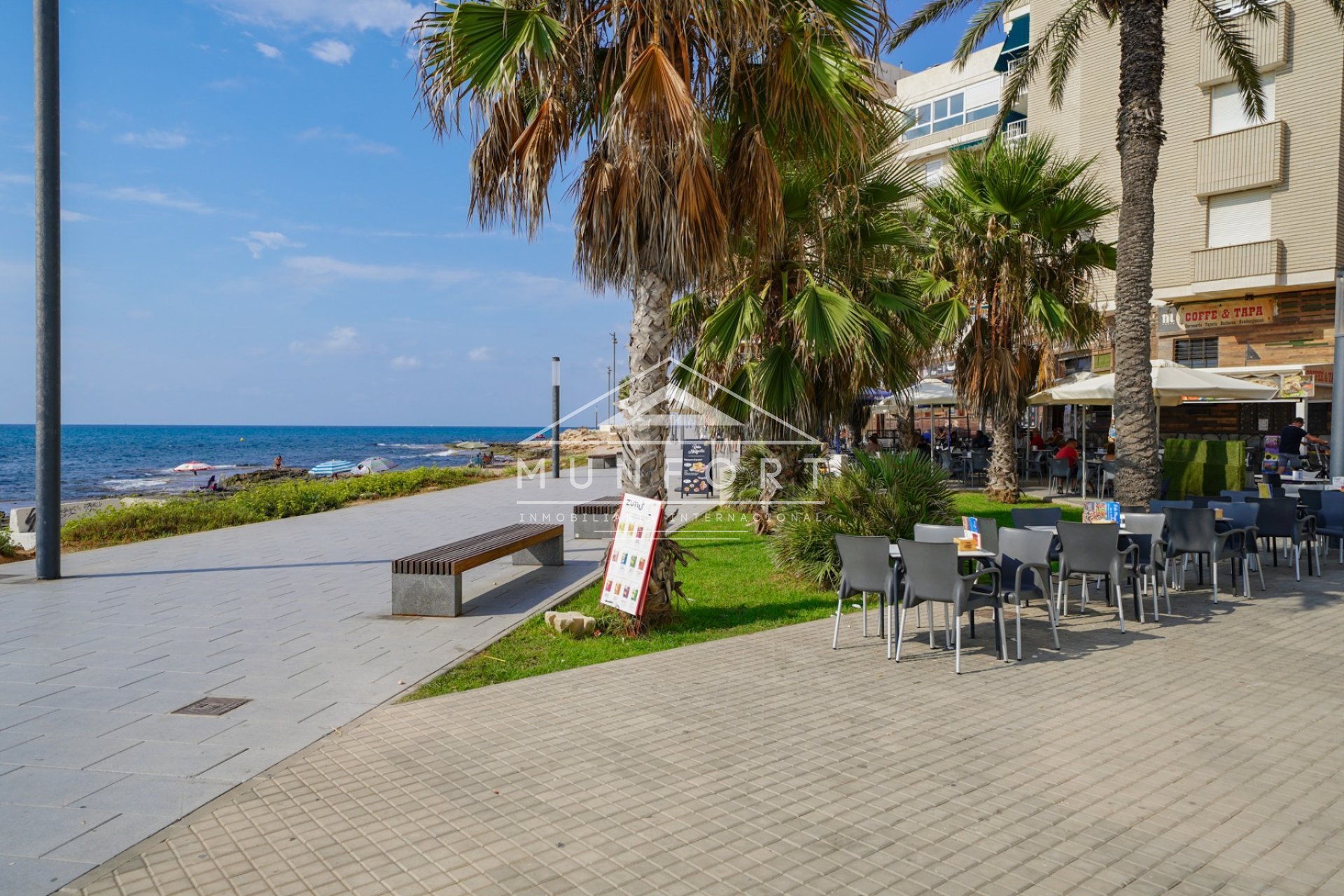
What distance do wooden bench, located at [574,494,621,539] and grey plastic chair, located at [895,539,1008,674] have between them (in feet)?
21.9

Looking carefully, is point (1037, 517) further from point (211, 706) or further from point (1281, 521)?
point (211, 706)

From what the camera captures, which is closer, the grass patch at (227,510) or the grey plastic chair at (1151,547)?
the grey plastic chair at (1151,547)

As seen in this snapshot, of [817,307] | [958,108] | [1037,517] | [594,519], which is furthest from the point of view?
[958,108]

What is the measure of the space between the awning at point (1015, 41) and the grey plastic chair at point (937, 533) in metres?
33.1

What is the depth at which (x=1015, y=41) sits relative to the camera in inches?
1388

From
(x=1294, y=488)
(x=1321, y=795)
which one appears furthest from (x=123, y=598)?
(x=1294, y=488)

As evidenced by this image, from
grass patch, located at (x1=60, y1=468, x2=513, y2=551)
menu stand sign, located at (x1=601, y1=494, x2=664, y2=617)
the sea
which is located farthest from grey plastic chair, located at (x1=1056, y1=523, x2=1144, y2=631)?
the sea

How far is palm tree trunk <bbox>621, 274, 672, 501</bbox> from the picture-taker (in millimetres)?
7289

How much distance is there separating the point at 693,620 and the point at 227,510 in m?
11.2

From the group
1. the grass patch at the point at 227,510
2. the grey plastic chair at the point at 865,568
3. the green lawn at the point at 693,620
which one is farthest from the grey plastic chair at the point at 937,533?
the grass patch at the point at 227,510

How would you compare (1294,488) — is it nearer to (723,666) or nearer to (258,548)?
(723,666)

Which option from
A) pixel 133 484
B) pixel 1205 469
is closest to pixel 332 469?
pixel 133 484

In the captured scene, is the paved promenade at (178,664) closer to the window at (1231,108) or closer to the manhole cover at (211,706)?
the manhole cover at (211,706)

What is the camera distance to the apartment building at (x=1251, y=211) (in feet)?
72.1
